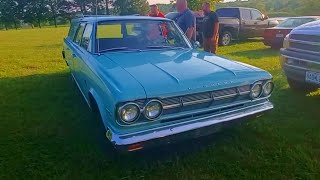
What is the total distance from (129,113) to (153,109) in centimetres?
23

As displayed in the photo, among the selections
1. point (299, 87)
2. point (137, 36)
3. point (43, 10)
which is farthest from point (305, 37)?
point (43, 10)

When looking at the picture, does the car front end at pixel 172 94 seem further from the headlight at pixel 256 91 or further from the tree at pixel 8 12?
the tree at pixel 8 12

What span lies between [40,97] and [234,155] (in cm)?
407

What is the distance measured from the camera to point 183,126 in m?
3.16

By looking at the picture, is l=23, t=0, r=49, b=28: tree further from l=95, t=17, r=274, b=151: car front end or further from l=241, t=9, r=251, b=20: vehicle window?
l=95, t=17, r=274, b=151: car front end

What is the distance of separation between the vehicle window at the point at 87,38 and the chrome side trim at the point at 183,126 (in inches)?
74.8

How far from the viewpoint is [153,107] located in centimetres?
299

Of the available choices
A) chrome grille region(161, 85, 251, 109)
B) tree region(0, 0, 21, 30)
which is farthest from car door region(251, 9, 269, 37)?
tree region(0, 0, 21, 30)

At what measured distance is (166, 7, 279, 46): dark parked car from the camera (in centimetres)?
1399

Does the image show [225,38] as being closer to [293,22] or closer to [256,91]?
[293,22]

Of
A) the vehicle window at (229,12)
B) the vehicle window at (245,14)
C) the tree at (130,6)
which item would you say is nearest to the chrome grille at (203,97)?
the vehicle window at (229,12)

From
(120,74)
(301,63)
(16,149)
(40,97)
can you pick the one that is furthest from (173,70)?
(40,97)

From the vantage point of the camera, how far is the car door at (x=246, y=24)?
14.7m

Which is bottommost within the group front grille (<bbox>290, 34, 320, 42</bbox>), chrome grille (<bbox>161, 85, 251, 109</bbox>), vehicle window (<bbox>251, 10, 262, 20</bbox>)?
vehicle window (<bbox>251, 10, 262, 20</bbox>)
